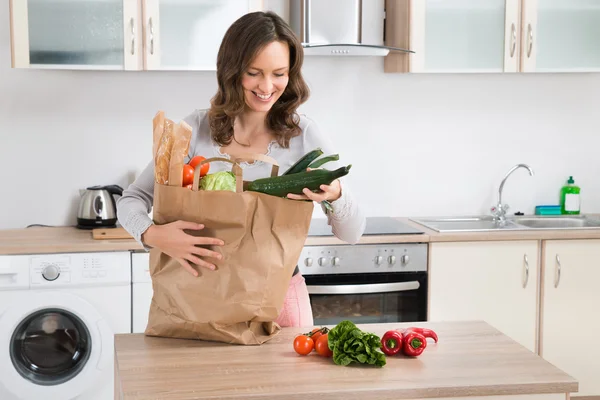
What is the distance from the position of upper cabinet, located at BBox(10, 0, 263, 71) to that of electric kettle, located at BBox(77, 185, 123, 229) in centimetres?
54

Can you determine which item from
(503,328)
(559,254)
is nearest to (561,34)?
(559,254)

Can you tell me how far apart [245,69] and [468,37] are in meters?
1.85

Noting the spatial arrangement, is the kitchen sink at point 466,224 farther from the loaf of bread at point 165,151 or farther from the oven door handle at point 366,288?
the loaf of bread at point 165,151

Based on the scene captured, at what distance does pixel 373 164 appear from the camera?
13.2 ft

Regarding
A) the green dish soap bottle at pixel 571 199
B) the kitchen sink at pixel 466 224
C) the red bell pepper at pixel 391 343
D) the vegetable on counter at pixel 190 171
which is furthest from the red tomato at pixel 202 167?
the green dish soap bottle at pixel 571 199

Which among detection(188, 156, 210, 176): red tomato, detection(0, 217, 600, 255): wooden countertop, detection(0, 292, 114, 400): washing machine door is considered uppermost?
detection(188, 156, 210, 176): red tomato

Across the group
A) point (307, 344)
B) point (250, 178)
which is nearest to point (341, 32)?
point (250, 178)

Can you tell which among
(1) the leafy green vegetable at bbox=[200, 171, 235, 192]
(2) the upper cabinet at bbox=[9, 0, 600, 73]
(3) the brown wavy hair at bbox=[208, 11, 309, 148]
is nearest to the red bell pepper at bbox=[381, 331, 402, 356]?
(1) the leafy green vegetable at bbox=[200, 171, 235, 192]

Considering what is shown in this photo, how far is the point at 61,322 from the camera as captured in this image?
3.36 meters

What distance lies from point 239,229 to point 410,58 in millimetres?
2035

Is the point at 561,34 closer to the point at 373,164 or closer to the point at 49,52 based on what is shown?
the point at 373,164

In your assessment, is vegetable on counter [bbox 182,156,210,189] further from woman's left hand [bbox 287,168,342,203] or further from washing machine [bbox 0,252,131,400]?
washing machine [bbox 0,252,131,400]

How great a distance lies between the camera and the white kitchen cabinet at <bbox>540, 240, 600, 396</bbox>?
358 centimetres

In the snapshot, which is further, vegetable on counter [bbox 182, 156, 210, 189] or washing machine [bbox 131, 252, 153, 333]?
washing machine [bbox 131, 252, 153, 333]
